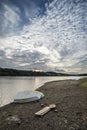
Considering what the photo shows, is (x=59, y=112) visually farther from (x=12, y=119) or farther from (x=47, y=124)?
(x=12, y=119)

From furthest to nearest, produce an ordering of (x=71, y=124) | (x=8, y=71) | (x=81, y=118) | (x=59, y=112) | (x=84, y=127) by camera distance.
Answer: (x=8, y=71) < (x=59, y=112) < (x=81, y=118) < (x=71, y=124) < (x=84, y=127)

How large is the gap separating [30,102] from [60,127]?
7090 millimetres

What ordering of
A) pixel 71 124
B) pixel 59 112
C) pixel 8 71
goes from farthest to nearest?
1. pixel 8 71
2. pixel 59 112
3. pixel 71 124

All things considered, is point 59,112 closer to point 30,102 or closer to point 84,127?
point 84,127

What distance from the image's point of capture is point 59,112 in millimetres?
9922

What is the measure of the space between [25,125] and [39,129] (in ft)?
3.41

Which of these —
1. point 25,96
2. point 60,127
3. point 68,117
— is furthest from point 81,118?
point 25,96

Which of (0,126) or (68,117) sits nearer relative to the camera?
(0,126)

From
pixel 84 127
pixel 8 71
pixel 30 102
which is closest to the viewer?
pixel 84 127

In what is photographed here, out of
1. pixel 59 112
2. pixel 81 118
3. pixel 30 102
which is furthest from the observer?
pixel 30 102

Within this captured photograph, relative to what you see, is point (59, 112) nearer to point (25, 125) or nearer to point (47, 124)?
point (47, 124)

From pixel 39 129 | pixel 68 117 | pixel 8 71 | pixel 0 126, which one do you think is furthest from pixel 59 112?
pixel 8 71

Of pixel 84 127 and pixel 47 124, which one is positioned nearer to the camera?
pixel 84 127

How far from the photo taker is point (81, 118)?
27.5 ft
